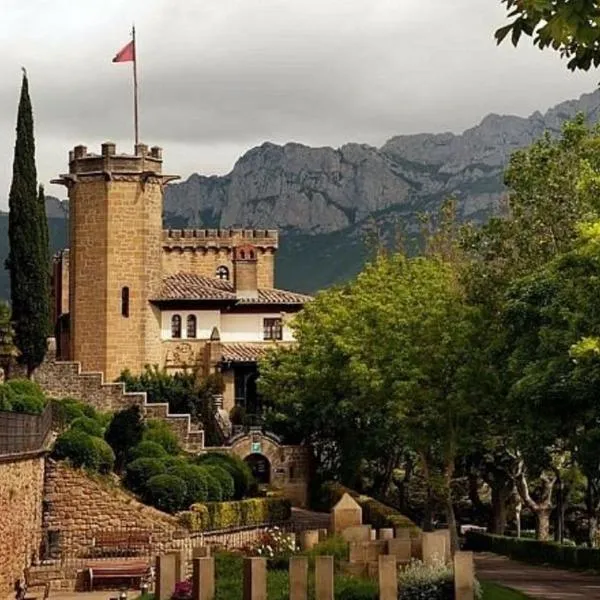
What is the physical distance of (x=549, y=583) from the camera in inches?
1357

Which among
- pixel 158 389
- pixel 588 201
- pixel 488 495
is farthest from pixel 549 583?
pixel 488 495

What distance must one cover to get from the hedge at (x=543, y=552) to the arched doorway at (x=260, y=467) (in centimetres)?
896

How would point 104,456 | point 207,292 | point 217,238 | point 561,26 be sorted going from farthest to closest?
point 217,238, point 207,292, point 104,456, point 561,26

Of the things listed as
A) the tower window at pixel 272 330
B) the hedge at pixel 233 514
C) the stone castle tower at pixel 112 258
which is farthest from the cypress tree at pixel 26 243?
the hedge at pixel 233 514

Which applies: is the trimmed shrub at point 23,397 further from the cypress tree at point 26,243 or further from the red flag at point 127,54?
the red flag at point 127,54

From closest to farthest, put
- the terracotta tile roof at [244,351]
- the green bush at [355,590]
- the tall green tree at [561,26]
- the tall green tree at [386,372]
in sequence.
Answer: the tall green tree at [561,26]
the green bush at [355,590]
the tall green tree at [386,372]
the terracotta tile roof at [244,351]

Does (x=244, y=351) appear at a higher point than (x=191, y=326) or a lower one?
lower

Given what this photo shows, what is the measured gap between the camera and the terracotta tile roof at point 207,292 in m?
63.1

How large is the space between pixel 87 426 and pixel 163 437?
14.2 feet

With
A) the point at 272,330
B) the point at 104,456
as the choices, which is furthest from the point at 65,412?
the point at 272,330

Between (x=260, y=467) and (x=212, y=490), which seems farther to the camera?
(x=260, y=467)

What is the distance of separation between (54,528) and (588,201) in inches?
698

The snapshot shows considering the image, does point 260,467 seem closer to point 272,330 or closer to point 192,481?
point 272,330

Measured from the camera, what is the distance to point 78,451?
140 ft
